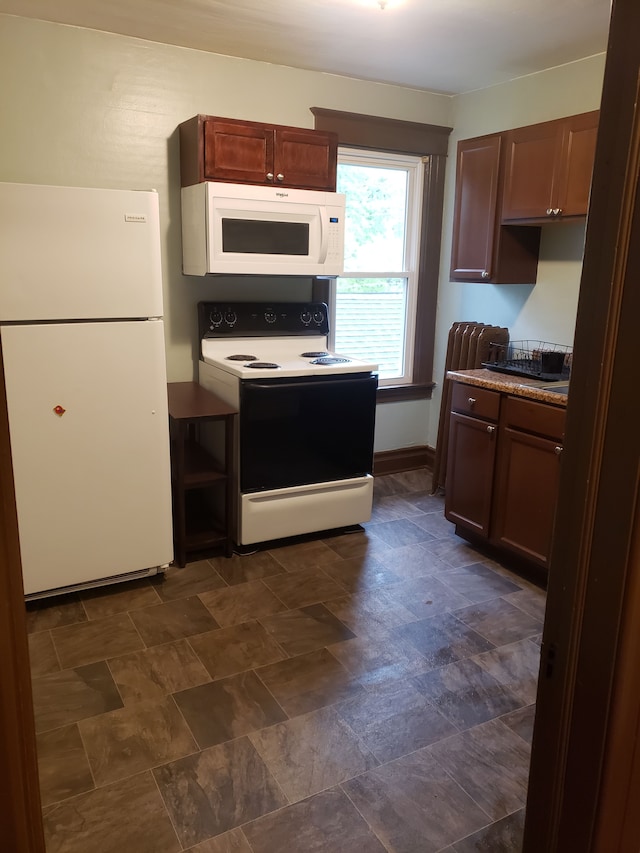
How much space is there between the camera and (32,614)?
8.90 feet

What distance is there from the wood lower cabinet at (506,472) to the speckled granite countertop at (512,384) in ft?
0.10

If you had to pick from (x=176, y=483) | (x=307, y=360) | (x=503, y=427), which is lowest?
(x=176, y=483)

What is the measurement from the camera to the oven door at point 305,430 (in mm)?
3115

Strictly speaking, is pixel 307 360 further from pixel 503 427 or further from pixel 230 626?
pixel 230 626

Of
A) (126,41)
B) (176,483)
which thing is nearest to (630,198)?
(176,483)

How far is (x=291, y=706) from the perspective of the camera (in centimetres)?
218

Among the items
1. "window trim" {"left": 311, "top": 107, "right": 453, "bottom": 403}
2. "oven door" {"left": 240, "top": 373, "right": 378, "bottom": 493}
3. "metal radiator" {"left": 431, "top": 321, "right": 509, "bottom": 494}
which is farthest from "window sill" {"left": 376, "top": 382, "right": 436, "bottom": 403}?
"oven door" {"left": 240, "top": 373, "right": 378, "bottom": 493}

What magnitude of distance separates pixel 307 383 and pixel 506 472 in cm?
102

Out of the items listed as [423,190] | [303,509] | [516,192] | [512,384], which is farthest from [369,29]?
[303,509]

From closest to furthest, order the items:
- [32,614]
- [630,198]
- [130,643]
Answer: [630,198] → [130,643] → [32,614]

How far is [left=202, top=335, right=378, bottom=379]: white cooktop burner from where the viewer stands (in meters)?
3.13

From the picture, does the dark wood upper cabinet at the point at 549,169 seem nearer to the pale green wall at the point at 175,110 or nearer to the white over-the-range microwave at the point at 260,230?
the pale green wall at the point at 175,110

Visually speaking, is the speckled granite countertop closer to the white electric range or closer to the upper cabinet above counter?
the white electric range

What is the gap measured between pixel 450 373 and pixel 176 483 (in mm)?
1460
